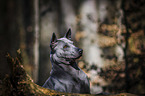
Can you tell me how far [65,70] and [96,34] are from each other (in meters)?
1.59

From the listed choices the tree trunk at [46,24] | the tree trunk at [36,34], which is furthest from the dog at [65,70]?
the tree trunk at [36,34]

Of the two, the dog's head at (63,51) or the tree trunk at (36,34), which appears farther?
the tree trunk at (36,34)

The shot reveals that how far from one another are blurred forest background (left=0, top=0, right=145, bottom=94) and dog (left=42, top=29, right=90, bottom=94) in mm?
993

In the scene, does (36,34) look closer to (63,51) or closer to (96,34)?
(96,34)

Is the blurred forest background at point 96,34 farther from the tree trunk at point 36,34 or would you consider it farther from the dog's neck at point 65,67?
the dog's neck at point 65,67

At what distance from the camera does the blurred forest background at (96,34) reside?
2252 mm

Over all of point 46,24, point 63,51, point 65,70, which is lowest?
point 65,70

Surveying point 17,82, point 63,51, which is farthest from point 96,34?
point 17,82

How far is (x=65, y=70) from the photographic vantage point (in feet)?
3.45

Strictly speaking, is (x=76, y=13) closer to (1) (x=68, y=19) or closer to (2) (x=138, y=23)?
(1) (x=68, y=19)

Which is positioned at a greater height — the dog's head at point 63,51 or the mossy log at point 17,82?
the dog's head at point 63,51

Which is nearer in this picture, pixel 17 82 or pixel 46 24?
pixel 17 82

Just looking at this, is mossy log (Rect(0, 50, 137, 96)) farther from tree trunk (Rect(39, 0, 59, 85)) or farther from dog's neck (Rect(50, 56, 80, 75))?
tree trunk (Rect(39, 0, 59, 85))

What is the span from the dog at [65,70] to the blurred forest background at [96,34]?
993 millimetres
